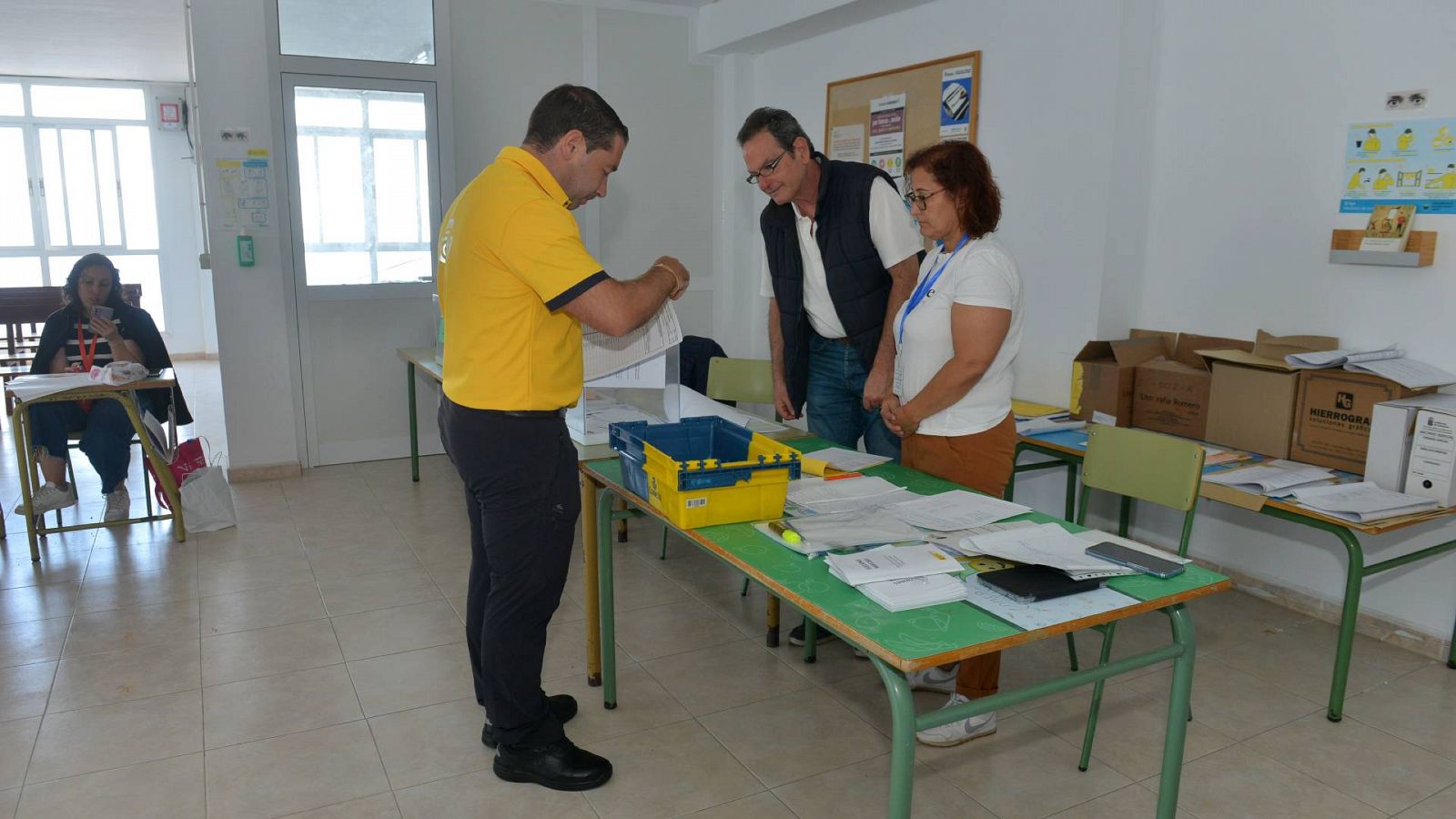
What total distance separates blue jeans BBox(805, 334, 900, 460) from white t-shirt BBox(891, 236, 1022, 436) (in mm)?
346

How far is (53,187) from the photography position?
897 centimetres

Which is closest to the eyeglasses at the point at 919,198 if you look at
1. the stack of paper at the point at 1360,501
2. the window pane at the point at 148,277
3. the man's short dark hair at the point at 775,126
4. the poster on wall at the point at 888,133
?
the man's short dark hair at the point at 775,126

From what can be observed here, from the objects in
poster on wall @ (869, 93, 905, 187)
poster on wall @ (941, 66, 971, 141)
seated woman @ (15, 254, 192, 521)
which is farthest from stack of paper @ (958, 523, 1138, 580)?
seated woman @ (15, 254, 192, 521)

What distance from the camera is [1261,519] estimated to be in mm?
3340

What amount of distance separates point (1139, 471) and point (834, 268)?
0.98m

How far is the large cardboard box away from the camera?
115 inches

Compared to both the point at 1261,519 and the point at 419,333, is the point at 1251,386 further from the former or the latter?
the point at 419,333

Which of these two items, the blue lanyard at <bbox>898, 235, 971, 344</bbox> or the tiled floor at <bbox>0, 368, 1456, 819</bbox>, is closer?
the tiled floor at <bbox>0, 368, 1456, 819</bbox>

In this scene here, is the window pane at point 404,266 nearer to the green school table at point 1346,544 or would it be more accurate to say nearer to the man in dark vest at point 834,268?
the man in dark vest at point 834,268

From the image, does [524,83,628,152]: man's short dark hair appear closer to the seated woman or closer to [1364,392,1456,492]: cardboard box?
[1364,392,1456,492]: cardboard box

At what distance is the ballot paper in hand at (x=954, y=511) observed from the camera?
1.92 meters

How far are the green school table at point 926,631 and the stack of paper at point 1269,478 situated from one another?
3.39ft

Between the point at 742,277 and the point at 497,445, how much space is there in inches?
161

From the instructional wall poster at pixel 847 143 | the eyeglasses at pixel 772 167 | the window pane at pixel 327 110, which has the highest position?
the window pane at pixel 327 110
